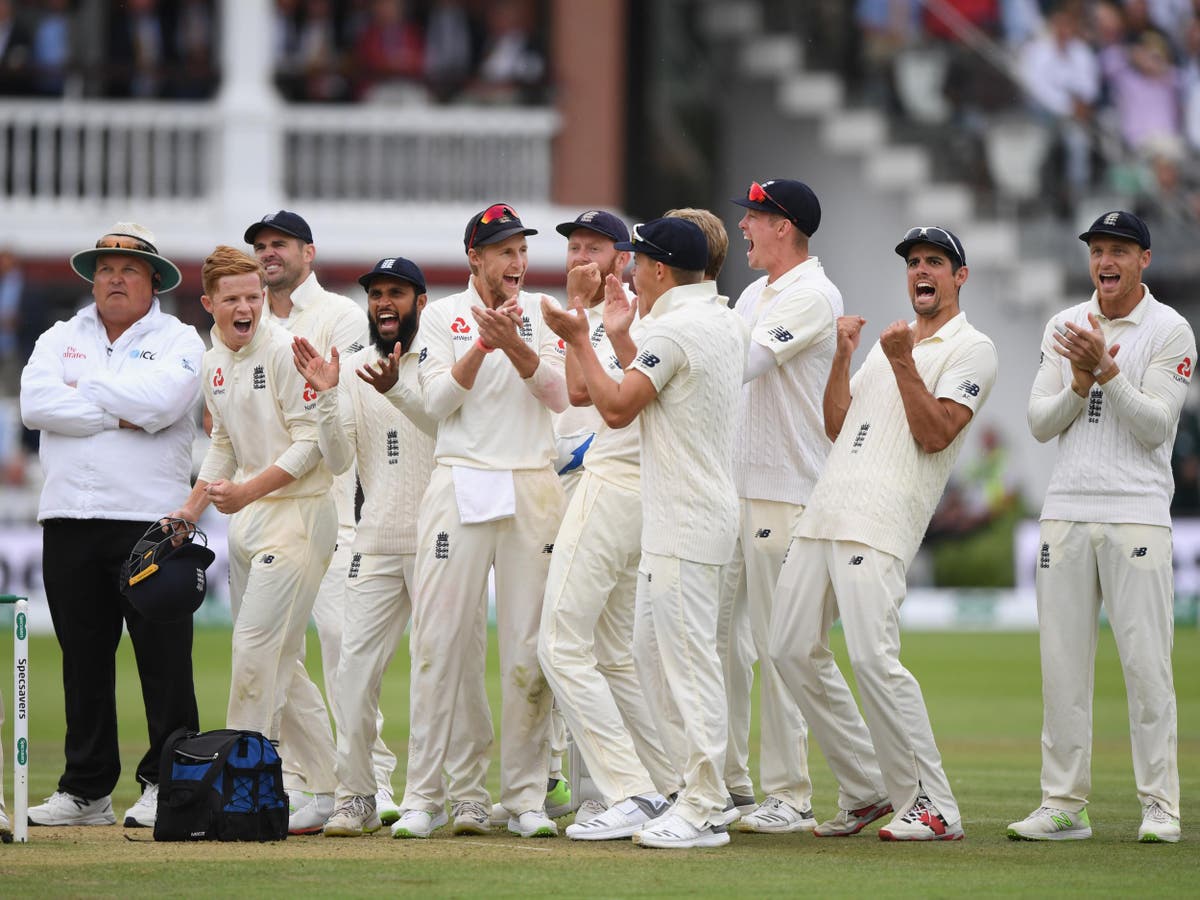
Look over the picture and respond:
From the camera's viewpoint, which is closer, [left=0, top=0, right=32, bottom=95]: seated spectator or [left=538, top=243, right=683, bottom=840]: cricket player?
[left=538, top=243, right=683, bottom=840]: cricket player

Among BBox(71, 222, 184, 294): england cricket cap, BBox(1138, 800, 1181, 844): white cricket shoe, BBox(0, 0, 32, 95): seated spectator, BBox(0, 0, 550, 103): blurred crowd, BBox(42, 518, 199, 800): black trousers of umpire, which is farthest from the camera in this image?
BBox(0, 0, 32, 95): seated spectator

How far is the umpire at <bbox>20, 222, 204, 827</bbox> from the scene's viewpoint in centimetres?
909

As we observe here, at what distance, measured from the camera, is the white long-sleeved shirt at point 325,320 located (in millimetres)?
9555

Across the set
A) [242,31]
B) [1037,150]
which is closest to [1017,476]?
[1037,150]

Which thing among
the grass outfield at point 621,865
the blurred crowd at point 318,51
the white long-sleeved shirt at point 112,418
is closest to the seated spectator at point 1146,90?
the blurred crowd at point 318,51

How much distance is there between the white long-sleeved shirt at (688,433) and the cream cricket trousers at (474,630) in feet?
2.45

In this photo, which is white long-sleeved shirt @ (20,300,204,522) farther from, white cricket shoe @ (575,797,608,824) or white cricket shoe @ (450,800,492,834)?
white cricket shoe @ (575,797,608,824)

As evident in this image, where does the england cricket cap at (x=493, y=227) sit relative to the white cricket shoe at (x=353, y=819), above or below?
above

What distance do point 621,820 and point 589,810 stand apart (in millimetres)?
634

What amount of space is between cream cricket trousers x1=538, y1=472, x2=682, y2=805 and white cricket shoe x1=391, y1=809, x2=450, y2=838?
752mm

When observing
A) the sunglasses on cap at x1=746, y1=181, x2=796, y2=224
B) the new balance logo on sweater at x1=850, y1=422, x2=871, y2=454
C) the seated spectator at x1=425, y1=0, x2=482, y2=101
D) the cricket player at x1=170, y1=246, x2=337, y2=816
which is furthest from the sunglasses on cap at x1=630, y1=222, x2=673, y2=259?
the seated spectator at x1=425, y1=0, x2=482, y2=101

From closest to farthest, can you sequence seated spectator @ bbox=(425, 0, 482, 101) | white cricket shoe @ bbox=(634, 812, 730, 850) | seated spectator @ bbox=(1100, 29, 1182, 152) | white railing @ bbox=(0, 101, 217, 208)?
white cricket shoe @ bbox=(634, 812, 730, 850) < white railing @ bbox=(0, 101, 217, 208) < seated spectator @ bbox=(425, 0, 482, 101) < seated spectator @ bbox=(1100, 29, 1182, 152)

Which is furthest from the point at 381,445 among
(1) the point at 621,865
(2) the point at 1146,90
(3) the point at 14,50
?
(2) the point at 1146,90

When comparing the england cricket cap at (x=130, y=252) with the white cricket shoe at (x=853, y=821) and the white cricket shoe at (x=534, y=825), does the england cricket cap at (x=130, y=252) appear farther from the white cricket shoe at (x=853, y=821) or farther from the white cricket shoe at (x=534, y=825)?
the white cricket shoe at (x=853, y=821)
